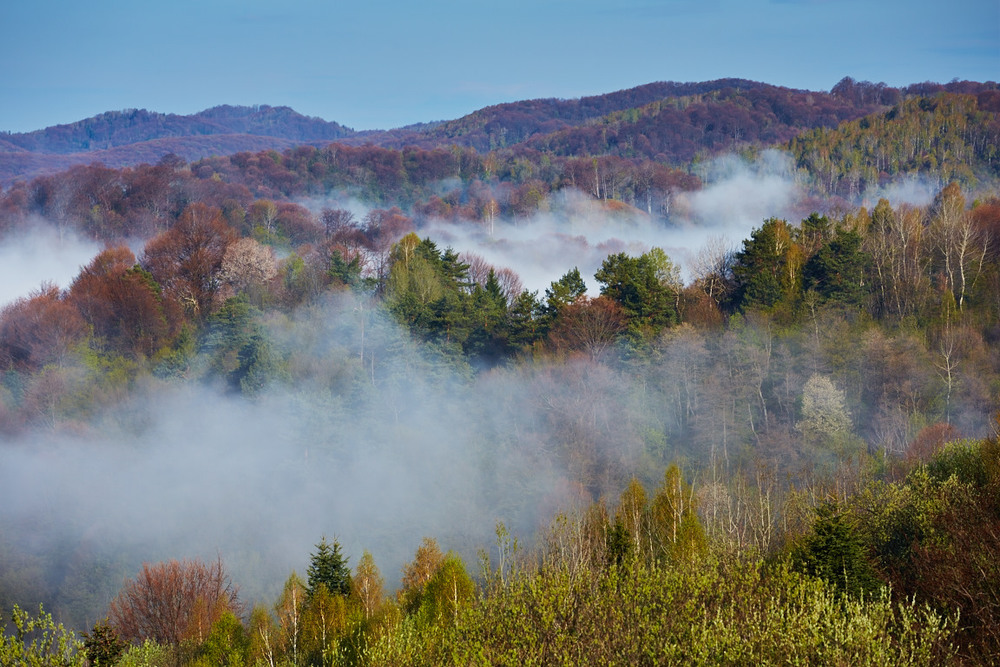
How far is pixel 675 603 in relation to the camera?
1213 centimetres

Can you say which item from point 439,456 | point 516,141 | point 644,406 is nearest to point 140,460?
point 439,456

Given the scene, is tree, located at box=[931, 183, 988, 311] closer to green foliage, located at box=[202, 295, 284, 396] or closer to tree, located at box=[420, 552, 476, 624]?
tree, located at box=[420, 552, 476, 624]

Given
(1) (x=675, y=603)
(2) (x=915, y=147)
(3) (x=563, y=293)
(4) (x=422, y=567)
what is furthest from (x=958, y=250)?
(2) (x=915, y=147)

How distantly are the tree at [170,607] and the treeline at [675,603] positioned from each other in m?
0.08

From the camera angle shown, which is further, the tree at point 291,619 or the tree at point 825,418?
the tree at point 825,418

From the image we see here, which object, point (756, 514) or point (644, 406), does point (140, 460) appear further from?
point (756, 514)

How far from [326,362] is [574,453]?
1819cm

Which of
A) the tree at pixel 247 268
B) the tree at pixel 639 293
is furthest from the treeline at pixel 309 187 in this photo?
the tree at pixel 639 293

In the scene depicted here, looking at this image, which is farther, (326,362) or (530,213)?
(530,213)

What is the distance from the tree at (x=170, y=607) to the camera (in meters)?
29.3

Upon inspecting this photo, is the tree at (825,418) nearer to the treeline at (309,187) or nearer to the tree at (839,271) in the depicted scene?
the tree at (839,271)

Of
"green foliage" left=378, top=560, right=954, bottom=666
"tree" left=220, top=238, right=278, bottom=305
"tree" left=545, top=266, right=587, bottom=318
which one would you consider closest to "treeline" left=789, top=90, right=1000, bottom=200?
"tree" left=545, top=266, right=587, bottom=318

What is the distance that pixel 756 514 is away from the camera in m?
32.6

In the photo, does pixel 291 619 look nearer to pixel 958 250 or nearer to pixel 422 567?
pixel 422 567
